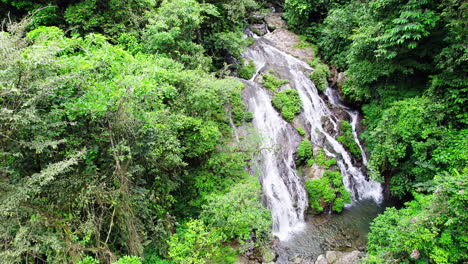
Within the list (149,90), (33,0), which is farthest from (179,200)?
(33,0)

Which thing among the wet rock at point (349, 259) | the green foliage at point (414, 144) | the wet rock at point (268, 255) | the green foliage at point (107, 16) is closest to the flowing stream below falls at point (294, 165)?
the wet rock at point (268, 255)

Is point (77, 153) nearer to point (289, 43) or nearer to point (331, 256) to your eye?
point (331, 256)

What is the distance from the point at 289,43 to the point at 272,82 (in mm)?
6623

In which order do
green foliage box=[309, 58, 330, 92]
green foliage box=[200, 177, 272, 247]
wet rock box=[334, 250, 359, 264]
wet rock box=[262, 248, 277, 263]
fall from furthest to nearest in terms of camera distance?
green foliage box=[309, 58, 330, 92], wet rock box=[262, 248, 277, 263], wet rock box=[334, 250, 359, 264], green foliage box=[200, 177, 272, 247]

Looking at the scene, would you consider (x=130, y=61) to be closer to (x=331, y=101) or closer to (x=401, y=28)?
(x=401, y=28)

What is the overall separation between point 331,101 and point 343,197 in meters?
6.55

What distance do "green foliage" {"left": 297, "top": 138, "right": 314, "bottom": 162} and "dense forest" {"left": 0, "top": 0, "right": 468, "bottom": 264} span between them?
14 cm

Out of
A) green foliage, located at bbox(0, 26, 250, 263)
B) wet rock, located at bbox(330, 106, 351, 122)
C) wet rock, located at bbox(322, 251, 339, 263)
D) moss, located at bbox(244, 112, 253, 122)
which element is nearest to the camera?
green foliage, located at bbox(0, 26, 250, 263)

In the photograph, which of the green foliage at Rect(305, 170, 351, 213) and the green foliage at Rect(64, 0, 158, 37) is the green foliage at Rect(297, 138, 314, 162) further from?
the green foliage at Rect(64, 0, 158, 37)

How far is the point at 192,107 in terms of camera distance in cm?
831

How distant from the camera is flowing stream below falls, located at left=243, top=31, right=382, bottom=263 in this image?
10.3 metres

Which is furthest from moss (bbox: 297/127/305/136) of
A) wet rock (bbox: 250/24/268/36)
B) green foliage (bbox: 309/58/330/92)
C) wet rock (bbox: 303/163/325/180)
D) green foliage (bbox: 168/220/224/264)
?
wet rock (bbox: 250/24/268/36)

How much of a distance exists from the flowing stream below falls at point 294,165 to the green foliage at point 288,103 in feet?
0.92

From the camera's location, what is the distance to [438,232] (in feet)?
19.6
